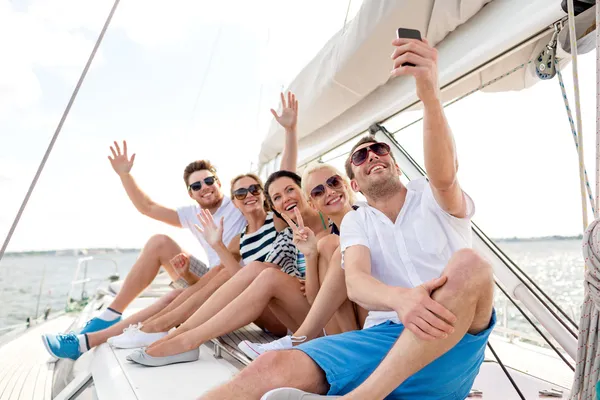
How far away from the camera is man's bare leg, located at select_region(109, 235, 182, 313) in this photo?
299 cm

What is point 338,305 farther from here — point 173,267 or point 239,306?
point 173,267

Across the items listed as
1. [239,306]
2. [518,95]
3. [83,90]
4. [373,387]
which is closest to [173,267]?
[239,306]

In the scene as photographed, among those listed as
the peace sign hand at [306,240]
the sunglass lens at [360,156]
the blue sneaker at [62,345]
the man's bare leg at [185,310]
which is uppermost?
the sunglass lens at [360,156]

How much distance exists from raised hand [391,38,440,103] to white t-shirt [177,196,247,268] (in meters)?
2.07

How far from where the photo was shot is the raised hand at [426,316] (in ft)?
3.82

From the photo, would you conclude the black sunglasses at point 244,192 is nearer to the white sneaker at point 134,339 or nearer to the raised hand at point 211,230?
the raised hand at point 211,230

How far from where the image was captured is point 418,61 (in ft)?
4.17

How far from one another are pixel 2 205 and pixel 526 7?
1.93 m

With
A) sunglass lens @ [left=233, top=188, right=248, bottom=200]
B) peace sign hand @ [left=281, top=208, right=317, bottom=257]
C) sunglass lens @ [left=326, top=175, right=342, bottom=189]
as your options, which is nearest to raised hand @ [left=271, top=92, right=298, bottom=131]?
sunglass lens @ [left=233, top=188, right=248, bottom=200]

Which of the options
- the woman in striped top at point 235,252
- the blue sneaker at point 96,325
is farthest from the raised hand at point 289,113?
the blue sneaker at point 96,325

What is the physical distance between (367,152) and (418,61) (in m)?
0.50

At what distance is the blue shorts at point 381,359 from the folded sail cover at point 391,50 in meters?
0.93

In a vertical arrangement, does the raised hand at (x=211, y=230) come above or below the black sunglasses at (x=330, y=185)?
below

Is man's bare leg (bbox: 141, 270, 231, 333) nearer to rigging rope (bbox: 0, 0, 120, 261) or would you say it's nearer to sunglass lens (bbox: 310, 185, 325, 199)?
sunglass lens (bbox: 310, 185, 325, 199)
